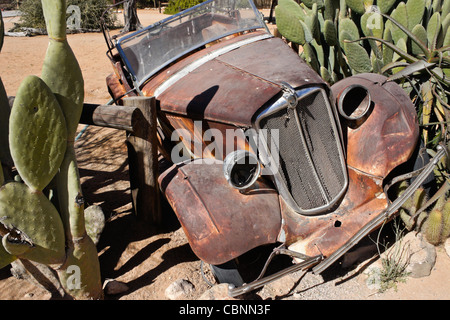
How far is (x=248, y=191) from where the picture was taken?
313cm

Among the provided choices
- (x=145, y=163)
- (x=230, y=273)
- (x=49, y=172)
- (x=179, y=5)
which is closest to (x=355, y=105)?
(x=230, y=273)

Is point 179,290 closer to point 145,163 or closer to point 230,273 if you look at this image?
point 230,273

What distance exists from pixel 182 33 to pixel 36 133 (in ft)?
8.14

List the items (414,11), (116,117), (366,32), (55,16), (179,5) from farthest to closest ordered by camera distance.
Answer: (179,5) < (366,32) < (414,11) < (116,117) < (55,16)

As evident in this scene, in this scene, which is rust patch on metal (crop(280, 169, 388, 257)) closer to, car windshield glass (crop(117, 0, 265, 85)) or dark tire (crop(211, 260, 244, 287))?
dark tire (crop(211, 260, 244, 287))

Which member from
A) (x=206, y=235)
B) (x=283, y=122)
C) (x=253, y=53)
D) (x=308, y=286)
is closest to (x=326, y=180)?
(x=283, y=122)

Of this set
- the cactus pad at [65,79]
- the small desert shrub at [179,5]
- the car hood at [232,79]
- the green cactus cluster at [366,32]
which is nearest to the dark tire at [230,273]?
the car hood at [232,79]

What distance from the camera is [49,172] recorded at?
2.79 meters

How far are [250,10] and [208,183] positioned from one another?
2566 millimetres

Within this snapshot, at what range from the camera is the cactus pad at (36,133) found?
8.43 feet

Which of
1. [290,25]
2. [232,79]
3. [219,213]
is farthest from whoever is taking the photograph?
[290,25]

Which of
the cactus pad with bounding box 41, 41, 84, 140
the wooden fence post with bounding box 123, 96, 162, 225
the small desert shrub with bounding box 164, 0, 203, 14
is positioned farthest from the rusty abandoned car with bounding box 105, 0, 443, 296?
the small desert shrub with bounding box 164, 0, 203, 14

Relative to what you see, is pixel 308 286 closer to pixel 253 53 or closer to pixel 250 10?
pixel 253 53

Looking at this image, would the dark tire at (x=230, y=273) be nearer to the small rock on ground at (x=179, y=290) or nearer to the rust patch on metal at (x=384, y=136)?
the small rock on ground at (x=179, y=290)
